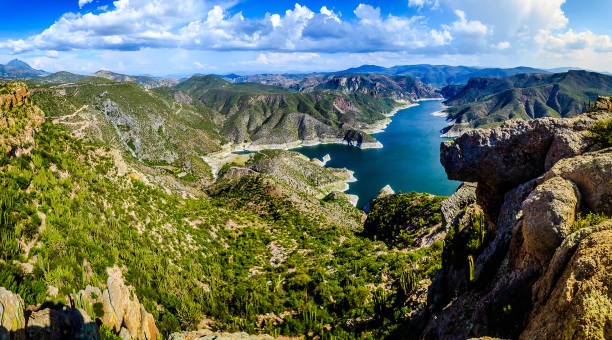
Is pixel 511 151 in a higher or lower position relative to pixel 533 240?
higher

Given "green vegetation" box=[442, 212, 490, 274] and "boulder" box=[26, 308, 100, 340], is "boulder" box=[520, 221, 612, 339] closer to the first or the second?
"green vegetation" box=[442, 212, 490, 274]

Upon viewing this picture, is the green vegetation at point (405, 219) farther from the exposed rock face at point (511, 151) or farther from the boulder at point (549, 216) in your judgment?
the boulder at point (549, 216)

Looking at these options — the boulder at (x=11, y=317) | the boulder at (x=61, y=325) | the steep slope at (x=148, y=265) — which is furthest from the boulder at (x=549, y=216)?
the boulder at (x=61, y=325)

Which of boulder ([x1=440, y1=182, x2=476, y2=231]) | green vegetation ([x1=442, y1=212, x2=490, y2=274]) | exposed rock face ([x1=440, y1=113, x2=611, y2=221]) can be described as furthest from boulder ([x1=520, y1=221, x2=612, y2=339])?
boulder ([x1=440, y1=182, x2=476, y2=231])

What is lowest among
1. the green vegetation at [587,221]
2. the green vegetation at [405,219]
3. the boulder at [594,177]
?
the green vegetation at [405,219]

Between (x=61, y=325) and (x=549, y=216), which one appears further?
(x=61, y=325)

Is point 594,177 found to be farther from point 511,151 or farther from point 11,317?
point 11,317

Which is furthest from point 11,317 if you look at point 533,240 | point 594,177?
point 594,177
